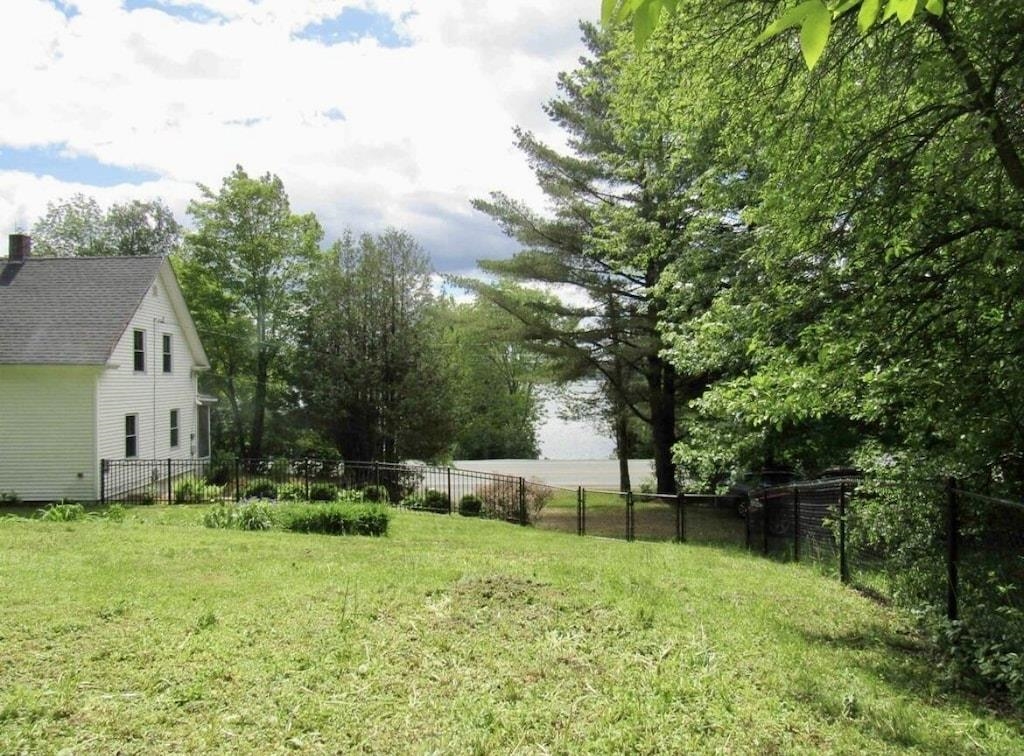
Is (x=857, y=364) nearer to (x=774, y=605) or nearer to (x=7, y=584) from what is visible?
(x=774, y=605)

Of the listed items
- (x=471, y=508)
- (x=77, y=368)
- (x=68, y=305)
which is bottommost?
(x=471, y=508)

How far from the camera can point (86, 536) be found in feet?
29.8

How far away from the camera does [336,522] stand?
11.3 m

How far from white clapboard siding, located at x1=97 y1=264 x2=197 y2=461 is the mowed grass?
1167 centimetres

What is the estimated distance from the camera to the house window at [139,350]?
1894 centimetres

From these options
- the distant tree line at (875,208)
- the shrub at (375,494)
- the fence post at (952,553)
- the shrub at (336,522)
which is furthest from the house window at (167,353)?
the fence post at (952,553)

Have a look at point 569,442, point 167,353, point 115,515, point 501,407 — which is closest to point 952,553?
point 115,515

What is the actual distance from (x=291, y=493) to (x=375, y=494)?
2.01 meters

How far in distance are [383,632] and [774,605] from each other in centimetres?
340

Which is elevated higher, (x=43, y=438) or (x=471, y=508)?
(x=43, y=438)

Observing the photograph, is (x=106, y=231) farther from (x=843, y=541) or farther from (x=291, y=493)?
(x=843, y=541)

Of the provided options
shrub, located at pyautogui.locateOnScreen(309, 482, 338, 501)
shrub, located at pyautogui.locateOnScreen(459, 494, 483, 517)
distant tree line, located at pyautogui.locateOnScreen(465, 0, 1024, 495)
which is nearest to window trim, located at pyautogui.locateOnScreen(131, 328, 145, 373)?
shrub, located at pyautogui.locateOnScreen(309, 482, 338, 501)

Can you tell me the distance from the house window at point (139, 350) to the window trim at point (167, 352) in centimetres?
153

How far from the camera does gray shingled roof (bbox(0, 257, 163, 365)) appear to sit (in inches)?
641
